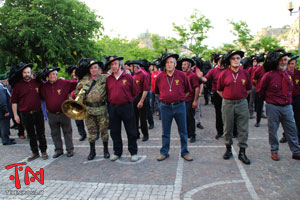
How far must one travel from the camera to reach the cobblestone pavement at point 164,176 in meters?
4.04

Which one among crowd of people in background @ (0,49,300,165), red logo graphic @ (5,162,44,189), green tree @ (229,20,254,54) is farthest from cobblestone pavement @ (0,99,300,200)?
green tree @ (229,20,254,54)

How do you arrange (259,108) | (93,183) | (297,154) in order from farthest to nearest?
(259,108), (297,154), (93,183)

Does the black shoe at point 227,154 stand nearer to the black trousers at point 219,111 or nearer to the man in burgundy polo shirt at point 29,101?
the black trousers at point 219,111

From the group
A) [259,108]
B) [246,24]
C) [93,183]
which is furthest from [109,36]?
[93,183]

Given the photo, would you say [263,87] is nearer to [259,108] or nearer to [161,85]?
[161,85]

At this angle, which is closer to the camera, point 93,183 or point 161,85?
point 93,183

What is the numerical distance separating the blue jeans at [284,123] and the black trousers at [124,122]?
9.89 feet

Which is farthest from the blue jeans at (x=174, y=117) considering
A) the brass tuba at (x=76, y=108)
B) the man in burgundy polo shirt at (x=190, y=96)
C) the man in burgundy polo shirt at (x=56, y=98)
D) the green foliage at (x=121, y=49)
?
the green foliage at (x=121, y=49)

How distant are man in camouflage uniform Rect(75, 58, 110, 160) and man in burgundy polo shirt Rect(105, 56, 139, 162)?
203 mm

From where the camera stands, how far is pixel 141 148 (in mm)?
6492

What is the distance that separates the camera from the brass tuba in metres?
5.21

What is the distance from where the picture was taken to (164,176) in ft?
15.4

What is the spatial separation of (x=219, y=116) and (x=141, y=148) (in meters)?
2.43

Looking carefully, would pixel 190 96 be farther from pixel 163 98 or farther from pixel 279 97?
pixel 279 97
